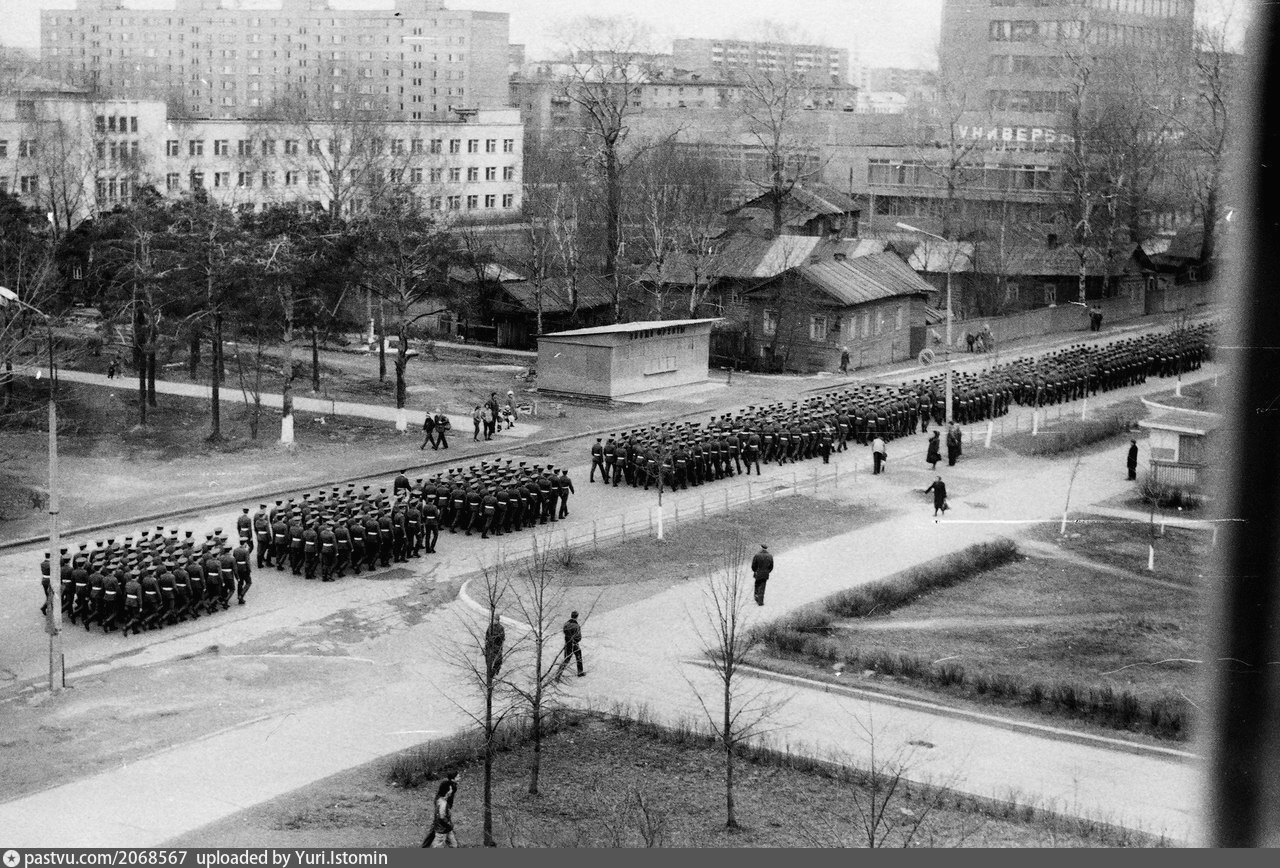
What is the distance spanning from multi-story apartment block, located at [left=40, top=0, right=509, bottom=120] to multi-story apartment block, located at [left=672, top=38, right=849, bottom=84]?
10.0 m

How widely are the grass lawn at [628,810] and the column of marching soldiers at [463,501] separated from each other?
7128 millimetres

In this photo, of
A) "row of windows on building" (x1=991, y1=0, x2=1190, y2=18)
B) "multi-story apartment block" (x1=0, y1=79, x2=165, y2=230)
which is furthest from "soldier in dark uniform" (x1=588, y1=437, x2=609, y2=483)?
"multi-story apartment block" (x1=0, y1=79, x2=165, y2=230)

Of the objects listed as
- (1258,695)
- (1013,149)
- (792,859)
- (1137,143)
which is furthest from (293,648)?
(1013,149)

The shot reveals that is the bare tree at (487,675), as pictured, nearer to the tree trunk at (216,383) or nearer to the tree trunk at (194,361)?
the tree trunk at (216,383)

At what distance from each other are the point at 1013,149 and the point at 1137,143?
12.6 meters

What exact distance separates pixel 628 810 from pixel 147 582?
9.83 metres

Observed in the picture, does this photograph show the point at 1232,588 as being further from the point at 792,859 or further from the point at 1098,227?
the point at 1098,227

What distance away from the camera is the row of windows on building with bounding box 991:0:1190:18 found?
37.0 meters

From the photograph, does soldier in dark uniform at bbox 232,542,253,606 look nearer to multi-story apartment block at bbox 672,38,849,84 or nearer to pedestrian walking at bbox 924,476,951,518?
pedestrian walking at bbox 924,476,951,518

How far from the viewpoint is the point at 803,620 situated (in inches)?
871

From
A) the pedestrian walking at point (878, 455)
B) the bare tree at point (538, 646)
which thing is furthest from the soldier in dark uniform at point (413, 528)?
the pedestrian walking at point (878, 455)

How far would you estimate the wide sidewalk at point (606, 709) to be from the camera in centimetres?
1455

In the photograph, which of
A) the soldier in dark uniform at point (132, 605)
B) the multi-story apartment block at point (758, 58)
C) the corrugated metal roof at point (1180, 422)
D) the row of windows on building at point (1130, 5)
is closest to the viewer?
the soldier in dark uniform at point (132, 605)

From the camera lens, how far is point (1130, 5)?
44.9 m
